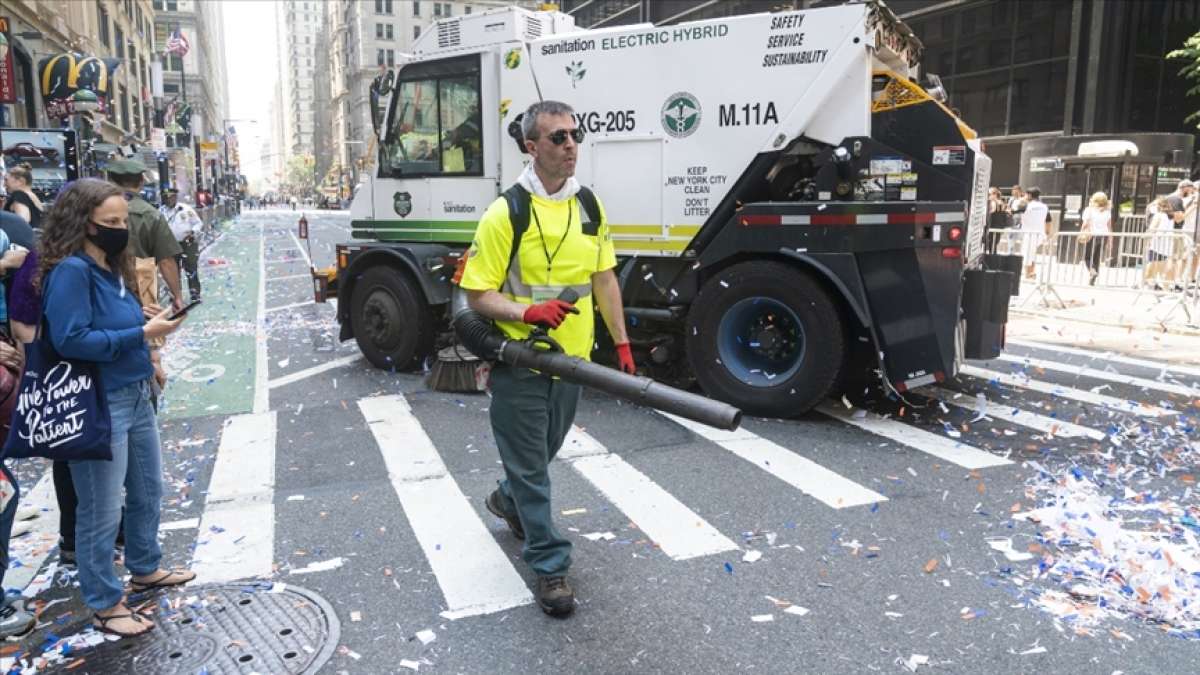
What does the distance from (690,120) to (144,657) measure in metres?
5.67

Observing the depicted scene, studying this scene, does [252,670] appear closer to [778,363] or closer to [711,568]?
[711,568]

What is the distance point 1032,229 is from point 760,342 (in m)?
12.0

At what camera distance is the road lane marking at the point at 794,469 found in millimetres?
5301

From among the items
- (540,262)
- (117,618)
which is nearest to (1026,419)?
(540,262)

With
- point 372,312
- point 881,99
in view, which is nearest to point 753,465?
point 881,99

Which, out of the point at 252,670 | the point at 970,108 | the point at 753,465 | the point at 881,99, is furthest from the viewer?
the point at 970,108

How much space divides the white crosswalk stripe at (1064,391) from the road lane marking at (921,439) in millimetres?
2152

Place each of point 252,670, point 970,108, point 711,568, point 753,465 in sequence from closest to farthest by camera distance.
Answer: point 252,670 → point 711,568 → point 753,465 → point 970,108

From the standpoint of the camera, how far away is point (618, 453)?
625cm

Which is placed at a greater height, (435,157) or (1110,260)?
(435,157)

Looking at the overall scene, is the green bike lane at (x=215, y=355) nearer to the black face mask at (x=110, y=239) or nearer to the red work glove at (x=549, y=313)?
the black face mask at (x=110, y=239)

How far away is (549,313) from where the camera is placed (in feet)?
11.6

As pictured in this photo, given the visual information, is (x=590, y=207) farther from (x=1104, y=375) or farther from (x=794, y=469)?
(x=1104, y=375)

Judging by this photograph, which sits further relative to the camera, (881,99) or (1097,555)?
(881,99)
